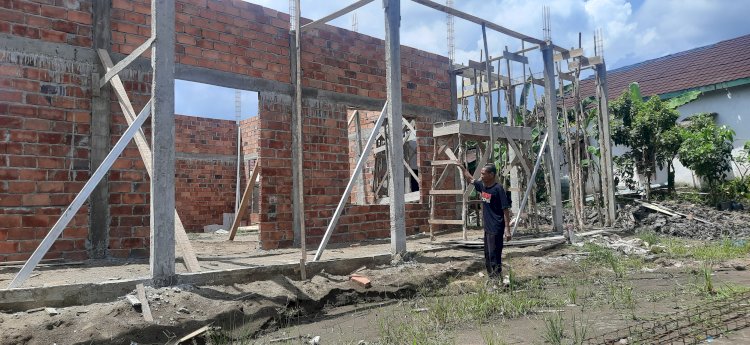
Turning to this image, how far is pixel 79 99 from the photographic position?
238 inches

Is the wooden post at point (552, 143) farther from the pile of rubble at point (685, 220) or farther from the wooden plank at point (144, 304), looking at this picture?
the wooden plank at point (144, 304)

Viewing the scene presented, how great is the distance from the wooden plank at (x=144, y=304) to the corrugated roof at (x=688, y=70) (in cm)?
1624

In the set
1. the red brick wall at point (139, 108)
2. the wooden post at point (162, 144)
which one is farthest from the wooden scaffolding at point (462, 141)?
the wooden post at point (162, 144)

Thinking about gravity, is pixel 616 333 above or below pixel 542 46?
below

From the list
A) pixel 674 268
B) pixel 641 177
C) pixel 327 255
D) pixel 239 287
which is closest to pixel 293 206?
pixel 327 255

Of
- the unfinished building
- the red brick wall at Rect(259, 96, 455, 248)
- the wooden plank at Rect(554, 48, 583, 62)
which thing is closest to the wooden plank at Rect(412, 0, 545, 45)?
the unfinished building

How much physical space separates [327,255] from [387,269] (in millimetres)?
896

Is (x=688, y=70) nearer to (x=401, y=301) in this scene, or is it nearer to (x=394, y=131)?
(x=394, y=131)

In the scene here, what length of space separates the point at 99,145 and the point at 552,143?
7.23m

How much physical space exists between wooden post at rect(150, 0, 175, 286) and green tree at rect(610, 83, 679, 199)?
11.5 meters

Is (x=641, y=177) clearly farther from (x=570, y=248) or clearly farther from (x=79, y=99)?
(x=79, y=99)

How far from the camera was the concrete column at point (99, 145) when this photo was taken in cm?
602

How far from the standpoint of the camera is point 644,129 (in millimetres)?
12656

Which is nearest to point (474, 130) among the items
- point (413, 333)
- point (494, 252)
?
point (494, 252)
